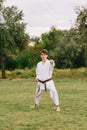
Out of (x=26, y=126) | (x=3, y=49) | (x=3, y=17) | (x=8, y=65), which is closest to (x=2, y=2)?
(x=3, y=17)

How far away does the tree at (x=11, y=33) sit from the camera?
164 ft

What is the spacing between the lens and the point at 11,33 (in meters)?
51.6

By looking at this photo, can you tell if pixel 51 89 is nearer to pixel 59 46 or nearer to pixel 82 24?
pixel 82 24

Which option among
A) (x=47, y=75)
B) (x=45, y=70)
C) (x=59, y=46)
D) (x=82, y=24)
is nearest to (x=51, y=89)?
(x=47, y=75)

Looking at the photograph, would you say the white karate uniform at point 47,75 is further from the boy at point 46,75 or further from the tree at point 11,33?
the tree at point 11,33

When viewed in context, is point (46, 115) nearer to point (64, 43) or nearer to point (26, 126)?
point (26, 126)

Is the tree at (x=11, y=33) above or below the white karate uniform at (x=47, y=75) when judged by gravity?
above

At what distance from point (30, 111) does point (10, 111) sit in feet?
2.18

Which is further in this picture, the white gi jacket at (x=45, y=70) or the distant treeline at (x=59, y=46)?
the distant treeline at (x=59, y=46)

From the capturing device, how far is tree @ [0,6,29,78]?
164 ft

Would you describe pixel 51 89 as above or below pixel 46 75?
below

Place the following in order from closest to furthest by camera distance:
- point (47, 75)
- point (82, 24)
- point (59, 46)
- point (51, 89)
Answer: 1. point (51, 89)
2. point (47, 75)
3. point (82, 24)
4. point (59, 46)

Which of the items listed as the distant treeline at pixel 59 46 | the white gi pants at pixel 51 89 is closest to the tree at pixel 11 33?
the distant treeline at pixel 59 46

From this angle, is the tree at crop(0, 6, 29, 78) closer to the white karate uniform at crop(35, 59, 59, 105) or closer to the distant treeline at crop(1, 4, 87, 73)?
the distant treeline at crop(1, 4, 87, 73)
